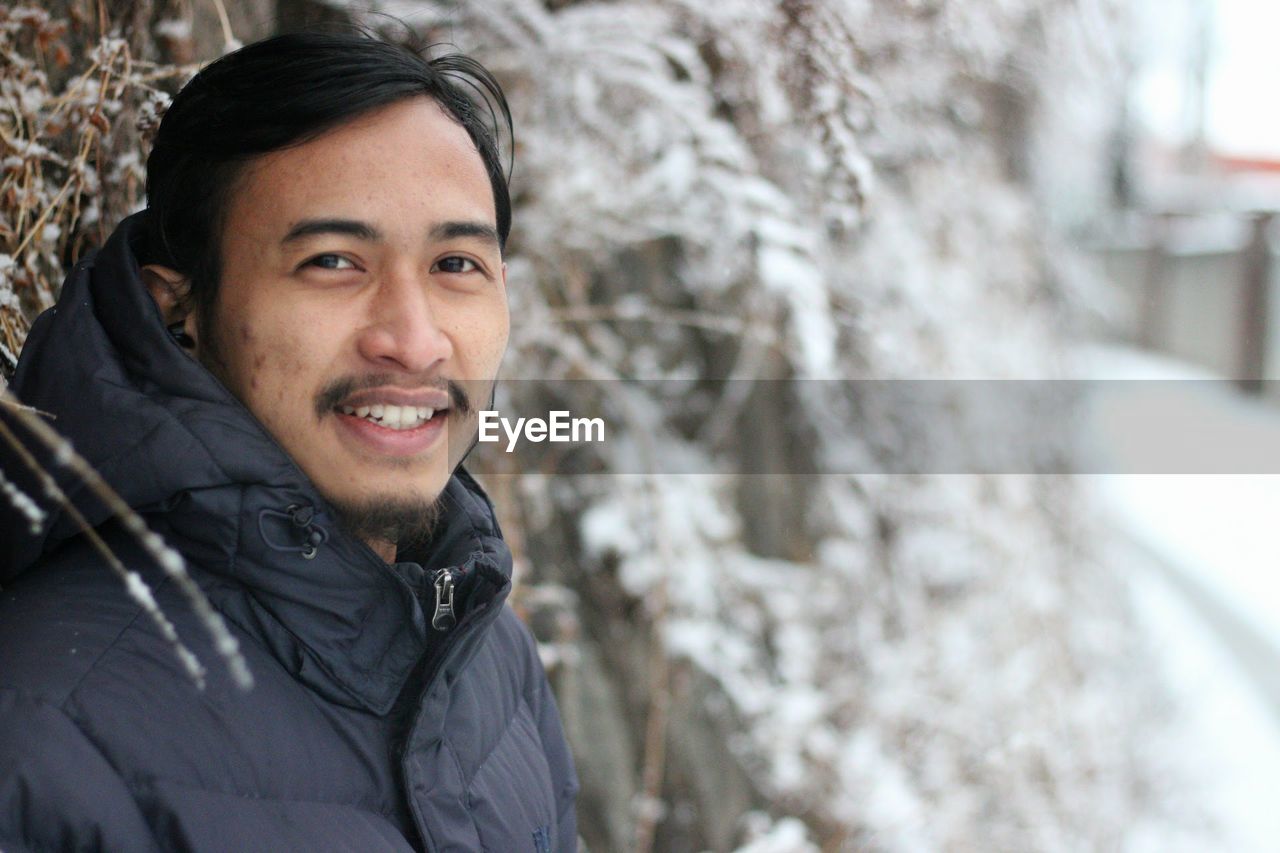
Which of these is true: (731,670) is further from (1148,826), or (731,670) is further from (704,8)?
(1148,826)

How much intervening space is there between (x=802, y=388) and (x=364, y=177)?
278cm

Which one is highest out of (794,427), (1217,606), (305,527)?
(305,527)

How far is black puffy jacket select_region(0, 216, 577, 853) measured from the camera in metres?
0.93

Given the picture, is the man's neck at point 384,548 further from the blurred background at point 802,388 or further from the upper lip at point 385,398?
the blurred background at point 802,388

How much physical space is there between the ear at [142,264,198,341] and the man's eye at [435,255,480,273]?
0.92 feet

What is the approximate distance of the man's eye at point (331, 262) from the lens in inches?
48.0

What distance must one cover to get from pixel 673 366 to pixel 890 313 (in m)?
0.92

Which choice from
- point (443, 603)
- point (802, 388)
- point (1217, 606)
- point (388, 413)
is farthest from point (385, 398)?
point (1217, 606)

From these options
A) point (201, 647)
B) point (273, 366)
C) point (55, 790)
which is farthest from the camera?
point (273, 366)

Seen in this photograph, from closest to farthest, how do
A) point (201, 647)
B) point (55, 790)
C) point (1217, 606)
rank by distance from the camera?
point (55, 790) < point (201, 647) < point (1217, 606)

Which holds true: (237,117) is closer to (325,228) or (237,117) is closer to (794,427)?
(325,228)

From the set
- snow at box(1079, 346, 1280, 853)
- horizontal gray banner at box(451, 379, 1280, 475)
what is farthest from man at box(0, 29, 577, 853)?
snow at box(1079, 346, 1280, 853)

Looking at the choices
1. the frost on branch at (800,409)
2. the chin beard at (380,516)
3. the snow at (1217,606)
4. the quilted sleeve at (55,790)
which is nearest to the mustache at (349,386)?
the chin beard at (380,516)

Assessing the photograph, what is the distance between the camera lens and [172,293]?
127cm
